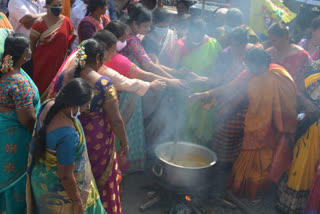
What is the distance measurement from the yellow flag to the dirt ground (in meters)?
3.02

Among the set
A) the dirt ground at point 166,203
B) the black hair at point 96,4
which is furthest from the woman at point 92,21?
the dirt ground at point 166,203

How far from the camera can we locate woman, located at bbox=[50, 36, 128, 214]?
2656 millimetres

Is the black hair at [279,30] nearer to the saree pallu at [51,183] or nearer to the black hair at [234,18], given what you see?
the black hair at [234,18]

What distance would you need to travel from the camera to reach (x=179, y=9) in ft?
19.0

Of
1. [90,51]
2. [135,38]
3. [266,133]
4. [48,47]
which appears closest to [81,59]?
[90,51]

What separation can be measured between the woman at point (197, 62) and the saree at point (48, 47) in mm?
1653

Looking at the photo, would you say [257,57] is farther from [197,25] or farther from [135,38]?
[135,38]

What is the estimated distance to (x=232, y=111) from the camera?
13.8ft

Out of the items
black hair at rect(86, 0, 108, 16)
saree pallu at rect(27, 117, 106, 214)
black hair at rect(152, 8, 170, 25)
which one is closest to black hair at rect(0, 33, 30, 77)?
saree pallu at rect(27, 117, 106, 214)

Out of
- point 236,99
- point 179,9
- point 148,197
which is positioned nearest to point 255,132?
point 236,99

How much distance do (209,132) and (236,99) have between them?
0.81 m

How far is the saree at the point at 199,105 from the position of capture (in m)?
4.74

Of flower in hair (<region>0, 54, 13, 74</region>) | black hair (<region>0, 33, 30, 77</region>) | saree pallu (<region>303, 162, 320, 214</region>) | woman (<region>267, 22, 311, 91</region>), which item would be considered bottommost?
saree pallu (<region>303, 162, 320, 214</region>)

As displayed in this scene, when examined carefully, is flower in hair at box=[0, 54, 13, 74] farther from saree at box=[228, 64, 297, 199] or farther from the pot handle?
saree at box=[228, 64, 297, 199]
